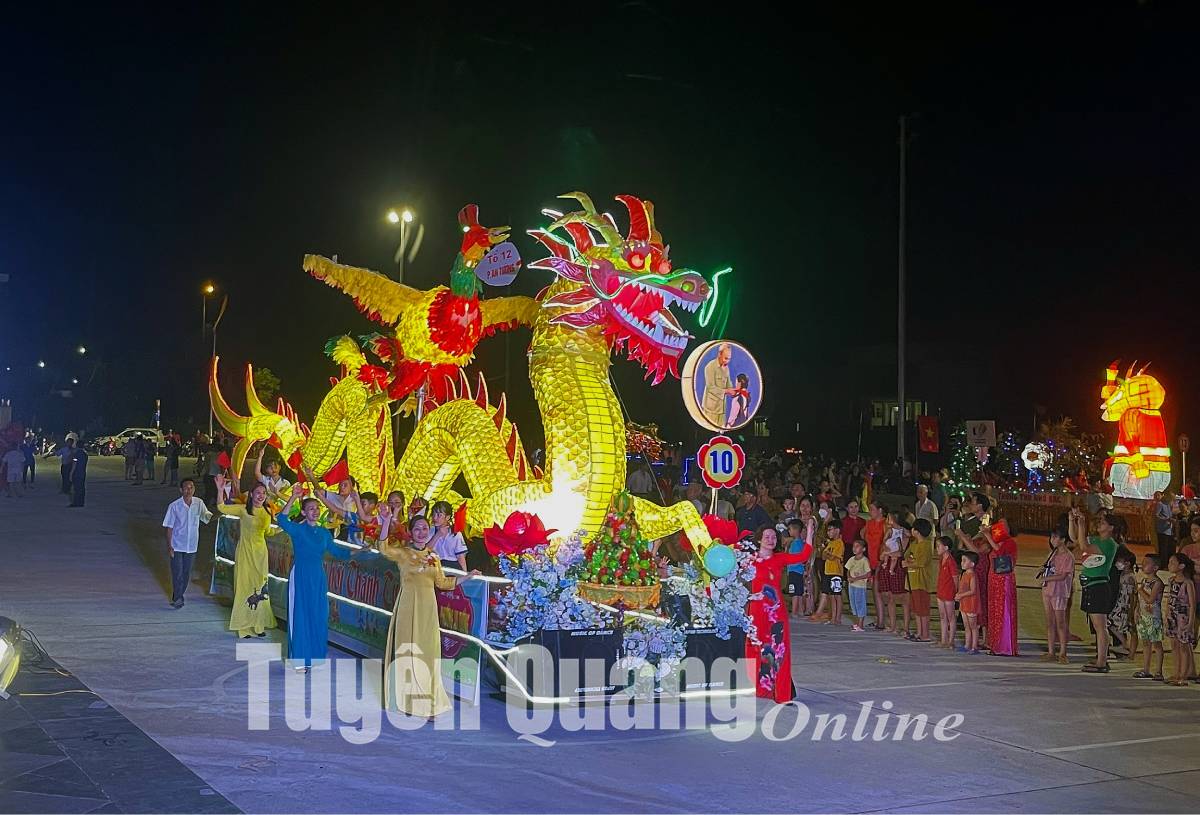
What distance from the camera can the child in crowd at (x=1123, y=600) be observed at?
35.6ft

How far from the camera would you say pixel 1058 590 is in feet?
36.8

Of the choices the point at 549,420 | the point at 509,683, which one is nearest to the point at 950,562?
the point at 549,420

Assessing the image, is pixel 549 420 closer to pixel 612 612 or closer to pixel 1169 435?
pixel 612 612

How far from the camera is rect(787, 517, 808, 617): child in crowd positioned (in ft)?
39.4

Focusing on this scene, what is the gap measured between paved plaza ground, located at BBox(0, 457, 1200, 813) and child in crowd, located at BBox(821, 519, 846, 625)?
2317mm

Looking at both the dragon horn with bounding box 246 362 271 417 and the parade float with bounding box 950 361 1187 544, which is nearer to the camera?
the dragon horn with bounding box 246 362 271 417

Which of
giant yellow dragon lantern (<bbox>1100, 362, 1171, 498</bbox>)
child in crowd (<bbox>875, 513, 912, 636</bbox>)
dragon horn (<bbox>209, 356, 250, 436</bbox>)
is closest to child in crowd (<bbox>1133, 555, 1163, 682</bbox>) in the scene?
child in crowd (<bbox>875, 513, 912, 636</bbox>)

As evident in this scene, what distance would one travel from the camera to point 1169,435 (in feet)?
122

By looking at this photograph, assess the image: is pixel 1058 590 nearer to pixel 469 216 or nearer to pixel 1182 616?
pixel 1182 616

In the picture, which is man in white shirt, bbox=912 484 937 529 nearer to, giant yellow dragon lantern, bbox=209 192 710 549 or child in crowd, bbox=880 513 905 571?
child in crowd, bbox=880 513 905 571

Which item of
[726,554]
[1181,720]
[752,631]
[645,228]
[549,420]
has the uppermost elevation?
[645,228]

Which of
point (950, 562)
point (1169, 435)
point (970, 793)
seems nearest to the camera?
point (970, 793)

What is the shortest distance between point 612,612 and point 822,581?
571cm

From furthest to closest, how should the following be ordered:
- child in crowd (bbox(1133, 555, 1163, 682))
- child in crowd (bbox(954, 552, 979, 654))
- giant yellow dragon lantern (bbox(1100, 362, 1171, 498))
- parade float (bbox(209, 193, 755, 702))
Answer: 1. giant yellow dragon lantern (bbox(1100, 362, 1171, 498))
2. child in crowd (bbox(954, 552, 979, 654))
3. child in crowd (bbox(1133, 555, 1163, 682))
4. parade float (bbox(209, 193, 755, 702))
